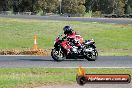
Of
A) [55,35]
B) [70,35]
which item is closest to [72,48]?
[70,35]

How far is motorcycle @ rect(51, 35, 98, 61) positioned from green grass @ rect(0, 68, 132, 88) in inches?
107

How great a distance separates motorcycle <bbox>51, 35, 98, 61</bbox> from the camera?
19297mm

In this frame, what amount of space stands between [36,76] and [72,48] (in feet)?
16.4

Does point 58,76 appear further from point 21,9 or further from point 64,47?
point 21,9

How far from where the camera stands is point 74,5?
124 meters

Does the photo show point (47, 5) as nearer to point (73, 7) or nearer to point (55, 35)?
point (73, 7)

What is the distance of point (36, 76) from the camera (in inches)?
580

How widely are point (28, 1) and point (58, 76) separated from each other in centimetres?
10643

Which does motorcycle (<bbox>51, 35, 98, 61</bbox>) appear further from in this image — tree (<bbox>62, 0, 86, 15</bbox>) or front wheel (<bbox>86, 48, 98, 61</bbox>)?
tree (<bbox>62, 0, 86, 15</bbox>)

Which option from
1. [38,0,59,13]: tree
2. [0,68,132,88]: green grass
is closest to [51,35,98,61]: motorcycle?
[0,68,132,88]: green grass

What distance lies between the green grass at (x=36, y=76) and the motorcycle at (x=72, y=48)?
2.71 m

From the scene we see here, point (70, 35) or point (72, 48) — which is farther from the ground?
point (70, 35)

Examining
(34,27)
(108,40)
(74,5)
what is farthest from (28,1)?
(108,40)

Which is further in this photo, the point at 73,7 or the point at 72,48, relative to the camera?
the point at 73,7
